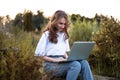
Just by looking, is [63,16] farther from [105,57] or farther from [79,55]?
[105,57]

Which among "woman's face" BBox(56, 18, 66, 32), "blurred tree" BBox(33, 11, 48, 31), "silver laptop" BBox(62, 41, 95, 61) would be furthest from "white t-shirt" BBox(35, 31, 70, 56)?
"blurred tree" BBox(33, 11, 48, 31)

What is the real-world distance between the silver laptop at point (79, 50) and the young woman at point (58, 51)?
0.08 m

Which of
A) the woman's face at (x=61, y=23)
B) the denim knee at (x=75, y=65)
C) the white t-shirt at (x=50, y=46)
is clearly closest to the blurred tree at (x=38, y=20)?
the white t-shirt at (x=50, y=46)

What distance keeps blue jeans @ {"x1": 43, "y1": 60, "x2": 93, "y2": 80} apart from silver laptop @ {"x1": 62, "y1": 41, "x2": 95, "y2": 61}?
0.08 m

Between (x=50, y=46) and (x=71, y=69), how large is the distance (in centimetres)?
54

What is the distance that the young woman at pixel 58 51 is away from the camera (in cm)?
712

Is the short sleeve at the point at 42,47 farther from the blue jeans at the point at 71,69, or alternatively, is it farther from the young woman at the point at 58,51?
the blue jeans at the point at 71,69

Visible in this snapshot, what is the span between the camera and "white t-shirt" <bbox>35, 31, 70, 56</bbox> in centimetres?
723

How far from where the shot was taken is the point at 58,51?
7.41m

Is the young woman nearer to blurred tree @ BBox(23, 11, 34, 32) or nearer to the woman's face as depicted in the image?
the woman's face

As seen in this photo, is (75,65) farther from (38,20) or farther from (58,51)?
(38,20)

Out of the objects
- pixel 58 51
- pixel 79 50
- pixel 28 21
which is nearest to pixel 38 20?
pixel 28 21

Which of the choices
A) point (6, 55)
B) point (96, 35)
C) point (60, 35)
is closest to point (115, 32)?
point (96, 35)

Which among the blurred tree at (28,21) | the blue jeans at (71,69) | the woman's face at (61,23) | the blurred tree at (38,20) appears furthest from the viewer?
the blurred tree at (38,20)
